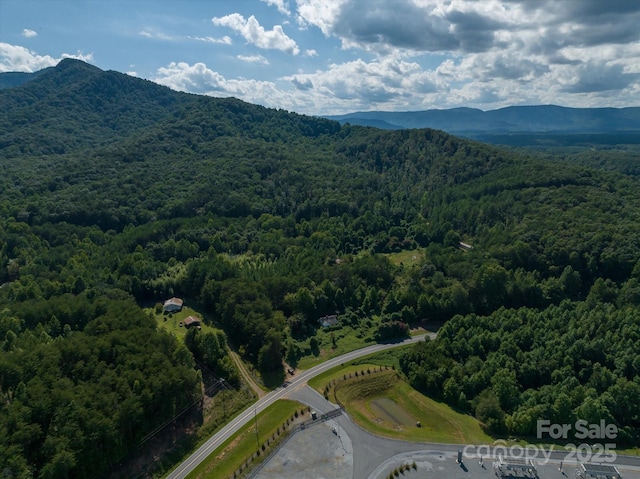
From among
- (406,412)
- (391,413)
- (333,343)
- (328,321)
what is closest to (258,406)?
(391,413)

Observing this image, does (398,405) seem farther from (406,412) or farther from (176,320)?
(176,320)

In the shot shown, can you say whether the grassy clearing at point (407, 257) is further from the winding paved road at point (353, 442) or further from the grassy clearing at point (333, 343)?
the winding paved road at point (353, 442)

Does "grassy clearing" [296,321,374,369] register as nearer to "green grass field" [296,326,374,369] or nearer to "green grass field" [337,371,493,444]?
"green grass field" [296,326,374,369]

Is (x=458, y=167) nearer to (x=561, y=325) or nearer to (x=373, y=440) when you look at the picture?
(x=561, y=325)

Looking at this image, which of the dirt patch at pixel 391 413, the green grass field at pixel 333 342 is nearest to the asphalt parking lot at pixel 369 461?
the dirt patch at pixel 391 413

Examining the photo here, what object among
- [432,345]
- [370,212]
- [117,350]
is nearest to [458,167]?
[370,212]
